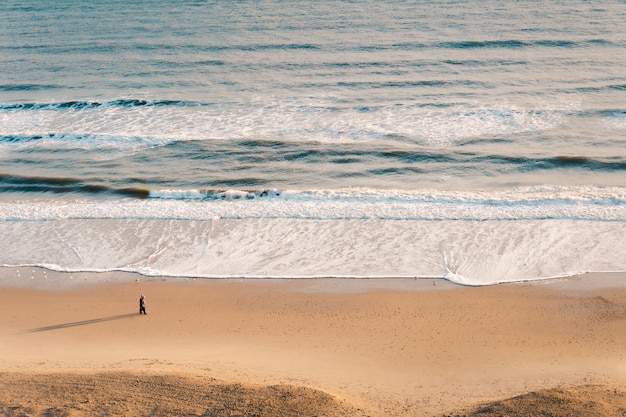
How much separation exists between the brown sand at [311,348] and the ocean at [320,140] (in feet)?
4.54

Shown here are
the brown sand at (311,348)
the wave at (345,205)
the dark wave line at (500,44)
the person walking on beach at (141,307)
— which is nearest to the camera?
the brown sand at (311,348)

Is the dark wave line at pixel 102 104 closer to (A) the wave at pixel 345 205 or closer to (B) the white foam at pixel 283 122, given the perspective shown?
(B) the white foam at pixel 283 122

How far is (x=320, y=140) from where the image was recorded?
106 ft

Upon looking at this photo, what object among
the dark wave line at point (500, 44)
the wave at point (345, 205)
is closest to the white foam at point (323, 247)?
the wave at point (345, 205)

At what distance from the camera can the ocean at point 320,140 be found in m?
23.7

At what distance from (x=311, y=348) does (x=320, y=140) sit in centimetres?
1558

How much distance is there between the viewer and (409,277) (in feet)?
71.6

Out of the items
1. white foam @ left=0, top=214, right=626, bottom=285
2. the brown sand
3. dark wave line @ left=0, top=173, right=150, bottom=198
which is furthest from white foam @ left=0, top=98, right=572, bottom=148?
the brown sand

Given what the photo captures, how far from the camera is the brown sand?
15.8 m

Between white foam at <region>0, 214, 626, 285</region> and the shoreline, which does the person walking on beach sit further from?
white foam at <region>0, 214, 626, 285</region>

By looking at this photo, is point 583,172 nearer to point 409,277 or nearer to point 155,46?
point 409,277

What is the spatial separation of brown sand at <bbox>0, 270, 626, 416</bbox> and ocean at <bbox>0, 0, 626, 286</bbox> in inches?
54.5

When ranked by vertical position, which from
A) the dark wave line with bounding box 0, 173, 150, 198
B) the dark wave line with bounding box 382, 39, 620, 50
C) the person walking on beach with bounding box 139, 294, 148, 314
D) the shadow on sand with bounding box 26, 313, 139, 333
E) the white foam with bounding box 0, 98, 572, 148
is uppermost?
the dark wave line with bounding box 382, 39, 620, 50

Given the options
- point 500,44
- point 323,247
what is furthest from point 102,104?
point 500,44
